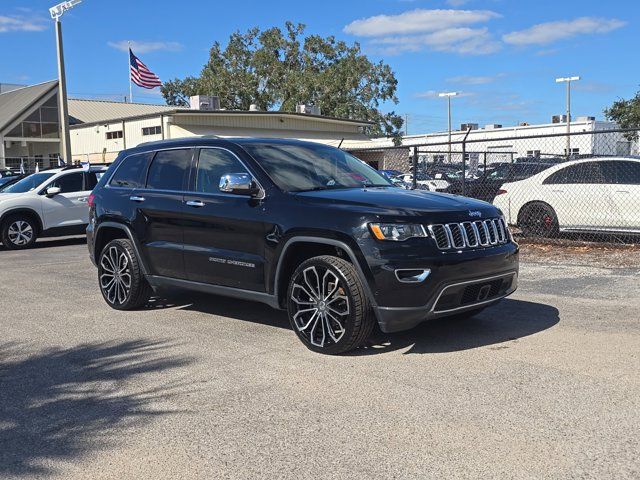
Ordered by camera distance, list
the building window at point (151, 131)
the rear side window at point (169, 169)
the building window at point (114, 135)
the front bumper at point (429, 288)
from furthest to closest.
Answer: the building window at point (114, 135) < the building window at point (151, 131) < the rear side window at point (169, 169) < the front bumper at point (429, 288)

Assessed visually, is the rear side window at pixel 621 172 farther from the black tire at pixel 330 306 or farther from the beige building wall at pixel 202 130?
the beige building wall at pixel 202 130

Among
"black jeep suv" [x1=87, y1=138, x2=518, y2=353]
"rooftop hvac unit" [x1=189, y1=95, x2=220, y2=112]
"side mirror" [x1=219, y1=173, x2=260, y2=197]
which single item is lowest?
"black jeep suv" [x1=87, y1=138, x2=518, y2=353]

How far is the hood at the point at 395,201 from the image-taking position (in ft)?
17.1

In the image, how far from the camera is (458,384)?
4652 mm

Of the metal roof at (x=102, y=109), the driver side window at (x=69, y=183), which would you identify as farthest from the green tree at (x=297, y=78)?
the driver side window at (x=69, y=183)

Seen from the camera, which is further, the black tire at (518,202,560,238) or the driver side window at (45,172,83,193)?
the driver side window at (45,172,83,193)

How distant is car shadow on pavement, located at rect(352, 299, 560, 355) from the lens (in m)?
5.64

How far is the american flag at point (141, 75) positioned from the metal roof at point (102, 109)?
9.10 meters

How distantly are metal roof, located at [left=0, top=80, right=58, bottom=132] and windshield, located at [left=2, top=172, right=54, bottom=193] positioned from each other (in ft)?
104

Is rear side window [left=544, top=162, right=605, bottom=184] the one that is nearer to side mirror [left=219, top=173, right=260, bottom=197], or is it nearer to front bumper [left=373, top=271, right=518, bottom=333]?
front bumper [left=373, top=271, right=518, bottom=333]

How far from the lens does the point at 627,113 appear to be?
1577 inches

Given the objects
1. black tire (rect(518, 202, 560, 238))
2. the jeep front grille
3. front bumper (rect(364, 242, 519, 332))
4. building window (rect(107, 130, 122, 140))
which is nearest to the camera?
front bumper (rect(364, 242, 519, 332))

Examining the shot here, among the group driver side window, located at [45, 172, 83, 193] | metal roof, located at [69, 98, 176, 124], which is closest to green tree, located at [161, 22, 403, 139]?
metal roof, located at [69, 98, 176, 124]

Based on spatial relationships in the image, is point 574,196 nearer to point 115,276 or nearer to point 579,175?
point 579,175
